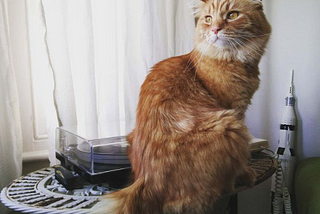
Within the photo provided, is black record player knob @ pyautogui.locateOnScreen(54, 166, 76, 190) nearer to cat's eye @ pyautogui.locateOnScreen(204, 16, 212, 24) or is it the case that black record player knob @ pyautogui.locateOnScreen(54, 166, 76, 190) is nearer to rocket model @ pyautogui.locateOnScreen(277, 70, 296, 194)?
cat's eye @ pyautogui.locateOnScreen(204, 16, 212, 24)

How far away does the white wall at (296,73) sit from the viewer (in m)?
1.31

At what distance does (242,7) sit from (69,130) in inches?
26.0

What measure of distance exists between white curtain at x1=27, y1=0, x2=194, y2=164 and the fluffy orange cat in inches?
15.1

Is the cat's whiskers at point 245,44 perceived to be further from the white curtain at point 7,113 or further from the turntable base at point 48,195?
the white curtain at point 7,113

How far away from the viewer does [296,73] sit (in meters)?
1.37

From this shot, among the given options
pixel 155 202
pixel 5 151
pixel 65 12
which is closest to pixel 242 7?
pixel 155 202

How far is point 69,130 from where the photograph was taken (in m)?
0.94

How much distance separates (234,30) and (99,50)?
0.64 m

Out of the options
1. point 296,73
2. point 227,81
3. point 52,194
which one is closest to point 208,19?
point 227,81

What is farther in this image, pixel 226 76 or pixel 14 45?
pixel 14 45

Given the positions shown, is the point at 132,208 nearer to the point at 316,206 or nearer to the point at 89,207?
the point at 89,207

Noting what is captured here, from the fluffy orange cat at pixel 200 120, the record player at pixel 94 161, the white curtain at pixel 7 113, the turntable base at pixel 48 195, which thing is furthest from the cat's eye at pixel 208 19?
the white curtain at pixel 7 113

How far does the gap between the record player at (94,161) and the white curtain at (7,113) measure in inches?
9.7

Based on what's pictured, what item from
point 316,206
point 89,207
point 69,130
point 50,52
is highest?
point 50,52
